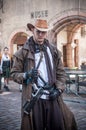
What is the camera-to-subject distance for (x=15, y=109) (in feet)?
28.8

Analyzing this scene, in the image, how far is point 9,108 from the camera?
8953 mm

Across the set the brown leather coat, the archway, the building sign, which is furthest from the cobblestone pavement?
the archway

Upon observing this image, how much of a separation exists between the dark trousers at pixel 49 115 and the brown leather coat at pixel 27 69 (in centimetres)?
8

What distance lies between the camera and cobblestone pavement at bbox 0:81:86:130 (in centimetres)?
695

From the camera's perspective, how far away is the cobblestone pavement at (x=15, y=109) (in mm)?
6953

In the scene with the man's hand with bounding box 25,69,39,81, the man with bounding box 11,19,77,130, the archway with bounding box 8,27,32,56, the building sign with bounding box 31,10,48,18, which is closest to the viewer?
the man's hand with bounding box 25,69,39,81

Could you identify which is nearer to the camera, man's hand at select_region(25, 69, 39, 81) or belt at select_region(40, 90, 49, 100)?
man's hand at select_region(25, 69, 39, 81)

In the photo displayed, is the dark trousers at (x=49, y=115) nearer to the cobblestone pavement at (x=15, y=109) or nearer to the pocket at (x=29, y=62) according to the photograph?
the pocket at (x=29, y=62)

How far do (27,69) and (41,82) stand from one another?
22 centimetres

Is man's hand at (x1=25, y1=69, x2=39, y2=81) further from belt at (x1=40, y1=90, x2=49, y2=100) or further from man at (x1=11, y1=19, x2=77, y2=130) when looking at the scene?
belt at (x1=40, y1=90, x2=49, y2=100)

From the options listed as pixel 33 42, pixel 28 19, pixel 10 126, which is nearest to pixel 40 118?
pixel 33 42

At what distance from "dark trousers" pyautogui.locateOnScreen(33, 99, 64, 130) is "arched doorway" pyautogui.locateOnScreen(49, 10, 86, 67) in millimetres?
14395

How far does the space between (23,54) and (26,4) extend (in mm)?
16274

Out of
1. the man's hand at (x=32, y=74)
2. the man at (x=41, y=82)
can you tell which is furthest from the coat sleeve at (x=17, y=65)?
the man's hand at (x=32, y=74)
